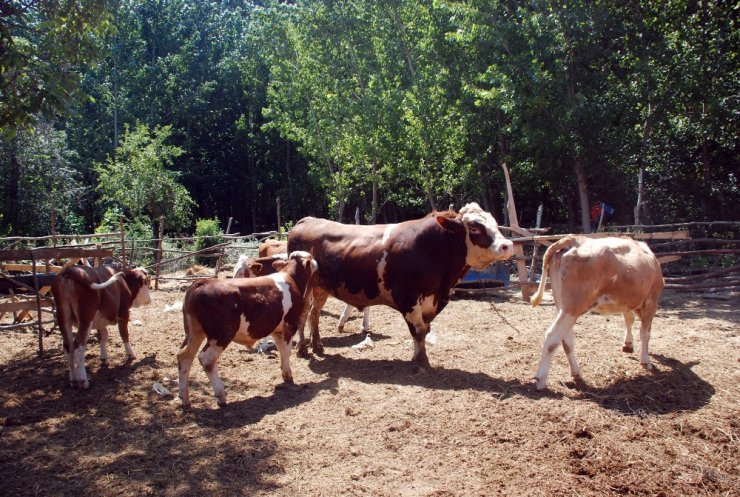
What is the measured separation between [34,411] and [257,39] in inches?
1127

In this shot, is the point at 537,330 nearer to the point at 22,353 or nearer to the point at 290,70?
the point at 22,353

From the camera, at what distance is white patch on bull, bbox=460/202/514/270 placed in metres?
7.29

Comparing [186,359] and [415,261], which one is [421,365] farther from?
[186,359]

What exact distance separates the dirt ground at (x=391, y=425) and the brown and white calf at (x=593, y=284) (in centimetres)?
42

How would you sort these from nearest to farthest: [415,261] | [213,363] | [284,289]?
[213,363] < [284,289] < [415,261]

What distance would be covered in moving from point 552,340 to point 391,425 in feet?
6.65

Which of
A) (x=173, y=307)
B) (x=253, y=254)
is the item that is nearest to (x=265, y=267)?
(x=173, y=307)

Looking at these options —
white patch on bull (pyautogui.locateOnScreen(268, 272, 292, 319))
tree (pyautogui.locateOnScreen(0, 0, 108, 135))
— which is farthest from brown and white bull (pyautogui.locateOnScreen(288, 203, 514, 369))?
tree (pyautogui.locateOnScreen(0, 0, 108, 135))

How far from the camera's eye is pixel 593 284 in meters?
6.51

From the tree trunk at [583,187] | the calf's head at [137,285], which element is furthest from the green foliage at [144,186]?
the calf's head at [137,285]

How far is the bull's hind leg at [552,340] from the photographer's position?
6.37 meters

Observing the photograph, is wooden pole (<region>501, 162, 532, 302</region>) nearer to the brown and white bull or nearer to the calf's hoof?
the brown and white bull

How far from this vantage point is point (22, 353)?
350 inches

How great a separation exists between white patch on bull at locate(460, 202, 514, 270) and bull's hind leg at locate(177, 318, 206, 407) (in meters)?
3.40
